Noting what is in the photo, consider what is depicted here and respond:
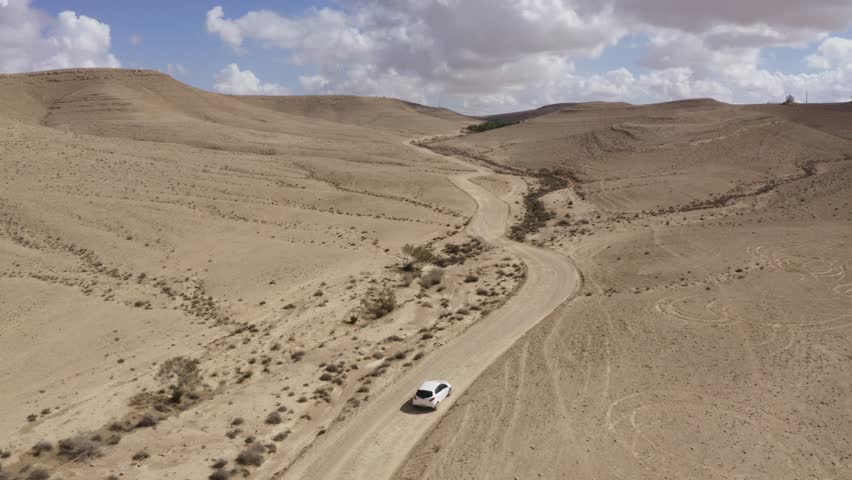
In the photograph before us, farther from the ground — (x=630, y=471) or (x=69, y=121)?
(x=69, y=121)

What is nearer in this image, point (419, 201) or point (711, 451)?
point (711, 451)

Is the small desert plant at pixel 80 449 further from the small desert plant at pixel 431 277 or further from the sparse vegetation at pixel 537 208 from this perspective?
the sparse vegetation at pixel 537 208

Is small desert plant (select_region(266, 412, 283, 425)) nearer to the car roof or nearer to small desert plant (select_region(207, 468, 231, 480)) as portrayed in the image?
small desert plant (select_region(207, 468, 231, 480))

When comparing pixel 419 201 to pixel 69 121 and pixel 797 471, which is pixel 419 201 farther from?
pixel 69 121

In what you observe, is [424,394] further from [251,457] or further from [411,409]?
[251,457]

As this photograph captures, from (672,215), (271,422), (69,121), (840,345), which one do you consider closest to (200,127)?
(69,121)

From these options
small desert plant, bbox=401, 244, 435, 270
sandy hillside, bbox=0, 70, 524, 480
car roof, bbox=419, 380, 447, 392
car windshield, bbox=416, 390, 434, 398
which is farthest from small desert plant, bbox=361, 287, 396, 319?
car windshield, bbox=416, 390, 434, 398

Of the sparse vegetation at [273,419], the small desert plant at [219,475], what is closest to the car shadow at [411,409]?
the sparse vegetation at [273,419]

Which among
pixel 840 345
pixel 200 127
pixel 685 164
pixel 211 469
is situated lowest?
pixel 211 469
